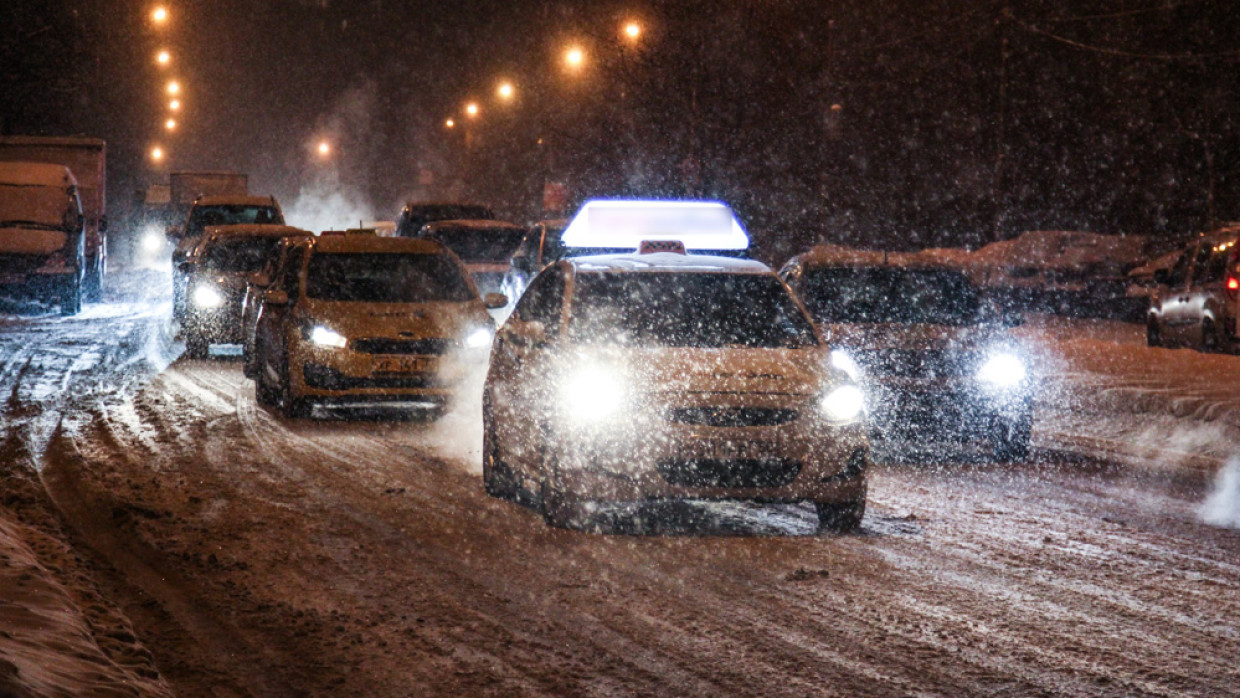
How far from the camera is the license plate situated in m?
13.5

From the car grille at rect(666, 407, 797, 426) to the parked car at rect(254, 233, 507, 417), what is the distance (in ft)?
18.5

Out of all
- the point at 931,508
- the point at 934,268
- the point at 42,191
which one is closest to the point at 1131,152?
the point at 42,191

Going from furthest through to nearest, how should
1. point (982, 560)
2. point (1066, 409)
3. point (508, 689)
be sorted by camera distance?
point (1066, 409) < point (982, 560) < point (508, 689)

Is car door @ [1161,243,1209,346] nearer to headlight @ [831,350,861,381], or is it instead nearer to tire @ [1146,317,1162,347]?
tire @ [1146,317,1162,347]

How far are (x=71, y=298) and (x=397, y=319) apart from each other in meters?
16.6

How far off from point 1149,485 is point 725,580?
480cm

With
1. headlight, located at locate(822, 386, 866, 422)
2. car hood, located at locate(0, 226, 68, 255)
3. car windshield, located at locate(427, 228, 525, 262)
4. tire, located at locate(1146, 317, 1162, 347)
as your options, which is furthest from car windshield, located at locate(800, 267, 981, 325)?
car hood, located at locate(0, 226, 68, 255)

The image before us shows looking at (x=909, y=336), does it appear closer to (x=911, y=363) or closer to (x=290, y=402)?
(x=911, y=363)

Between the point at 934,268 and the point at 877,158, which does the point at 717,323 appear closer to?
the point at 934,268

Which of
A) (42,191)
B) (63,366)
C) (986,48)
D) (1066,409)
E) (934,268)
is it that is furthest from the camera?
(986,48)

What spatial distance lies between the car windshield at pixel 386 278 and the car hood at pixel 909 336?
408 centimetres

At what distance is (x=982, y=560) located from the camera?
7898 millimetres

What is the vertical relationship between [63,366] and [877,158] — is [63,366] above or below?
below

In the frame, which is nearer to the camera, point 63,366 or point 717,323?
point 717,323
